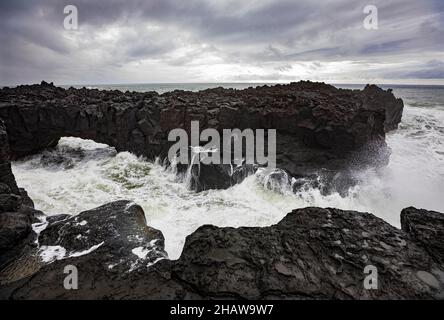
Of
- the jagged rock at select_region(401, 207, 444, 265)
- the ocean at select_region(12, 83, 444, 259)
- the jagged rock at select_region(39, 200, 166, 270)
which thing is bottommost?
the ocean at select_region(12, 83, 444, 259)

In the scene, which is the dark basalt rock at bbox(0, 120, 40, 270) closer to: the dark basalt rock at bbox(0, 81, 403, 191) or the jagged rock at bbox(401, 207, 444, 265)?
the jagged rock at bbox(401, 207, 444, 265)

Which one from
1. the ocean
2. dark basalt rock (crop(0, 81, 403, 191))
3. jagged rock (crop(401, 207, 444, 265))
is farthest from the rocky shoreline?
dark basalt rock (crop(0, 81, 403, 191))

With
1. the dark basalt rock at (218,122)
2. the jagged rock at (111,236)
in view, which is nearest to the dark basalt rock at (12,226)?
the jagged rock at (111,236)

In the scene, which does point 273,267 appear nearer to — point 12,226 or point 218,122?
point 12,226

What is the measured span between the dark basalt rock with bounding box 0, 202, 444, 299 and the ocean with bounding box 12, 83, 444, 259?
117 inches

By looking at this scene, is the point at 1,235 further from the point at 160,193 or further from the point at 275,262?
the point at 160,193

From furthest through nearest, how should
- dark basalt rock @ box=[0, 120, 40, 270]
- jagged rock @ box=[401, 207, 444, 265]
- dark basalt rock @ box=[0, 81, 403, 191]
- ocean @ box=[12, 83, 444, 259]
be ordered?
dark basalt rock @ box=[0, 81, 403, 191] < ocean @ box=[12, 83, 444, 259] < dark basalt rock @ box=[0, 120, 40, 270] < jagged rock @ box=[401, 207, 444, 265]

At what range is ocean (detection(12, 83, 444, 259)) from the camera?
30.1ft

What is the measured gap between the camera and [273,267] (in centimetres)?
362

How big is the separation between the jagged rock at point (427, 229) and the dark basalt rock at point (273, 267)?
3 centimetres

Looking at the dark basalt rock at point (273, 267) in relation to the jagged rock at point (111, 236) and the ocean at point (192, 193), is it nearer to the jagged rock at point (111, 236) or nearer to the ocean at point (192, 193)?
the jagged rock at point (111, 236)

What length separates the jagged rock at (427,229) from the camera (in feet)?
12.3

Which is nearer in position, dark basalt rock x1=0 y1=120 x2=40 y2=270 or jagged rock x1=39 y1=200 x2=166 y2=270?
jagged rock x1=39 y1=200 x2=166 y2=270

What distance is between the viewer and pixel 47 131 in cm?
1611
